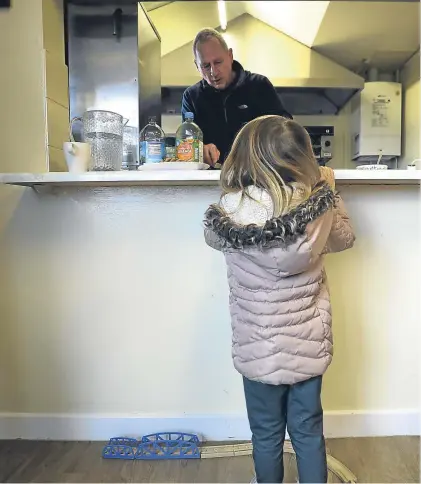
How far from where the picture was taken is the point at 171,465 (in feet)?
4.52

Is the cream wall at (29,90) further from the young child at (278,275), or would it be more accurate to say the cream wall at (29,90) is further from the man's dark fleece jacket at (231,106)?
the young child at (278,275)

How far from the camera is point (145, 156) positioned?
1.38 metres

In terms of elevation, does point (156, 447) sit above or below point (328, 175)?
below

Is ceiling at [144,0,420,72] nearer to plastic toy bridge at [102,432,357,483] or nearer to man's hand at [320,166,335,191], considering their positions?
man's hand at [320,166,335,191]

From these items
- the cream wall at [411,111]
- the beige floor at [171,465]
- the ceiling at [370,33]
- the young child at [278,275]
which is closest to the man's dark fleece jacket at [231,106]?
the young child at [278,275]

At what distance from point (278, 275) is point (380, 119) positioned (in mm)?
2684

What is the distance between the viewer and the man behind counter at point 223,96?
68.3 inches

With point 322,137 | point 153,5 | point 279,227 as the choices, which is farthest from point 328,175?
point 322,137

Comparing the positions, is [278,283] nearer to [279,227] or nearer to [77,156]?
[279,227]

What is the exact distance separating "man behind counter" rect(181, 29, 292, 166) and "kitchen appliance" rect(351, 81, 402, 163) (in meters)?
1.78

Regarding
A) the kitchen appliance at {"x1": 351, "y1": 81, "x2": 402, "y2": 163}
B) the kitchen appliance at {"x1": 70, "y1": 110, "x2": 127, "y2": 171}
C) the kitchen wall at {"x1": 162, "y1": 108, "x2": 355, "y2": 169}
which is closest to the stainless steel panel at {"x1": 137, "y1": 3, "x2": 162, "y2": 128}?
the kitchen appliance at {"x1": 70, "y1": 110, "x2": 127, "y2": 171}

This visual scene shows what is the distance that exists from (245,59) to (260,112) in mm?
1737

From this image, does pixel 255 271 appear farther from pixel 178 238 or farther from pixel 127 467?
pixel 127 467

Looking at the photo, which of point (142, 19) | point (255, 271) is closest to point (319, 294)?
point (255, 271)
